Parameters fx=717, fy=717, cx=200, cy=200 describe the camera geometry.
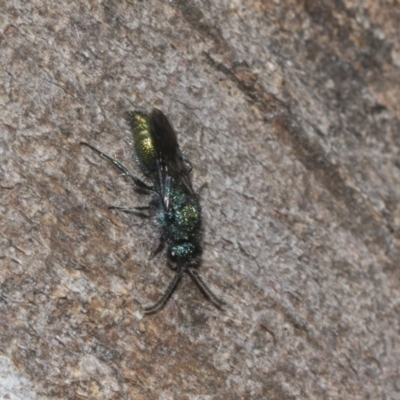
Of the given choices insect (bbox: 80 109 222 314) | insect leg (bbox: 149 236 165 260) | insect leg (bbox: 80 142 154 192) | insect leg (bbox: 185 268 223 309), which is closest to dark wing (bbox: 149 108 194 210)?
insect (bbox: 80 109 222 314)

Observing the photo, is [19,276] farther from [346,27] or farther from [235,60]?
[346,27]

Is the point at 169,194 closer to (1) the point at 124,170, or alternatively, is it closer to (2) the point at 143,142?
(2) the point at 143,142

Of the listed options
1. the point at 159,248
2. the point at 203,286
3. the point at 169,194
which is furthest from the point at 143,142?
the point at 203,286

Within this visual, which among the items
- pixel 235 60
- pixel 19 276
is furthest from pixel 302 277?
pixel 19 276

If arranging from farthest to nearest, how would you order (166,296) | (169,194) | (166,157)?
(169,194)
(166,157)
(166,296)

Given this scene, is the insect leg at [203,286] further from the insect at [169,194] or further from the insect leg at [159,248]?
the insect leg at [159,248]

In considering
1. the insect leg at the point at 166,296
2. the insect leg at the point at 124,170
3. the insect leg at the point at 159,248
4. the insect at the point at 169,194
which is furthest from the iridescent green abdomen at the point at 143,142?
the insect leg at the point at 166,296

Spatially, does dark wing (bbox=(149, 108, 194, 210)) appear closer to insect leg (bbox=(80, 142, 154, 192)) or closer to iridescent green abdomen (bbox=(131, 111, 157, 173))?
iridescent green abdomen (bbox=(131, 111, 157, 173))
